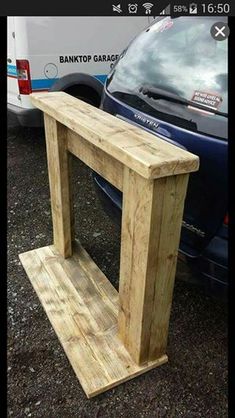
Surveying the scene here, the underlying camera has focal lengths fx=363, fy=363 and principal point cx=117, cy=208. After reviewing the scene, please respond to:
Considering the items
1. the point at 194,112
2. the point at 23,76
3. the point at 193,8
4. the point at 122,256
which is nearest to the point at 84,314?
the point at 122,256

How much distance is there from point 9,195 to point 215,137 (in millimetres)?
2534

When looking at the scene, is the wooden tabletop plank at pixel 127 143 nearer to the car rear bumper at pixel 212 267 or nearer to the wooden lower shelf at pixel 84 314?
the car rear bumper at pixel 212 267

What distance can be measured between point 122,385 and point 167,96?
146cm

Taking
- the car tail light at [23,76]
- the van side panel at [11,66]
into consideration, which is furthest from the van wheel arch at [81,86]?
the van side panel at [11,66]

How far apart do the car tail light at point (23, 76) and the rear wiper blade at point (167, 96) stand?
7.07 ft

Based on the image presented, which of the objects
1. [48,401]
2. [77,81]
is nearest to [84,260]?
[48,401]

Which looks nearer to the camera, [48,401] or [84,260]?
[48,401]

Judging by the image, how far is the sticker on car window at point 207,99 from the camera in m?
1.60

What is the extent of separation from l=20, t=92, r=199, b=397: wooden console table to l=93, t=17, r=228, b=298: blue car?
0.16 meters

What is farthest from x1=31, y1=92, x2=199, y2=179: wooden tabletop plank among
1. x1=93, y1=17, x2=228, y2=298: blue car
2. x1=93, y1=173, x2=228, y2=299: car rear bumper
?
x1=93, y1=173, x2=228, y2=299: car rear bumper

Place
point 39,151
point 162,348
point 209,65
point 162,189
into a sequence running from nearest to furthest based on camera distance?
point 162,189 < point 209,65 < point 162,348 < point 39,151

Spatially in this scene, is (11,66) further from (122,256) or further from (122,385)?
(122,385)

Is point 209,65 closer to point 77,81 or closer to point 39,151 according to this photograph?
point 77,81

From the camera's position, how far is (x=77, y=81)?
13.3ft
